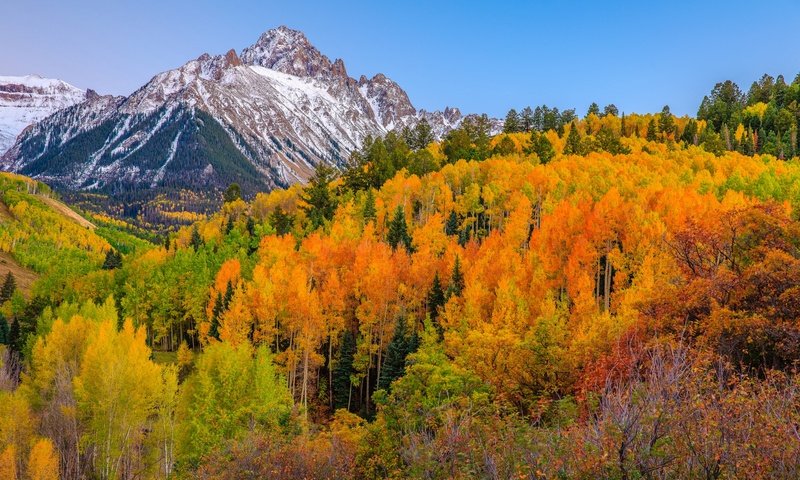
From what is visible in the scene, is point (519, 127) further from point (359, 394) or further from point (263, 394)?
point (263, 394)

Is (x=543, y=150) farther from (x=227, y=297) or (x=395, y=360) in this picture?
(x=227, y=297)

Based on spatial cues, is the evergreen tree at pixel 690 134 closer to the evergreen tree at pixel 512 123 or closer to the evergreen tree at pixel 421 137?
the evergreen tree at pixel 512 123

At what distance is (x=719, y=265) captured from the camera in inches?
1072

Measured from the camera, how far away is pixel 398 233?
7088cm

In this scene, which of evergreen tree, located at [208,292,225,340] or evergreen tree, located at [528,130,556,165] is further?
evergreen tree, located at [528,130,556,165]

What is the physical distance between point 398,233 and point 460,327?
90.3ft

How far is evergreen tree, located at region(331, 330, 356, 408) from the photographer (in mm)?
52438

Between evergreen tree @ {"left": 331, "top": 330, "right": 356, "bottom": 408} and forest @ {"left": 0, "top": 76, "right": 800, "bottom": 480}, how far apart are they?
0.99 ft

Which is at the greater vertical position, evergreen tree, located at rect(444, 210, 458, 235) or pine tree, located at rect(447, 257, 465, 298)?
evergreen tree, located at rect(444, 210, 458, 235)

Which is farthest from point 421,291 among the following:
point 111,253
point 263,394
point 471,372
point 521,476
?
point 111,253

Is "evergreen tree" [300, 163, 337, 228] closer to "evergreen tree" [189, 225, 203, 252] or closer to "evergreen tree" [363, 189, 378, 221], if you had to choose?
"evergreen tree" [363, 189, 378, 221]

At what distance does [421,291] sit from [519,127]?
8959 centimetres

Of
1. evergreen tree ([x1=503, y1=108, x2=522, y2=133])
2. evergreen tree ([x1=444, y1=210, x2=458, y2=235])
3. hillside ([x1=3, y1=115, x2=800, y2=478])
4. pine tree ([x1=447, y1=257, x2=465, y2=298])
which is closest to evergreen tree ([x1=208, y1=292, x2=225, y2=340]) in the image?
hillside ([x1=3, y1=115, x2=800, y2=478])

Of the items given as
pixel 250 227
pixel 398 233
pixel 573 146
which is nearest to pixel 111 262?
pixel 250 227
